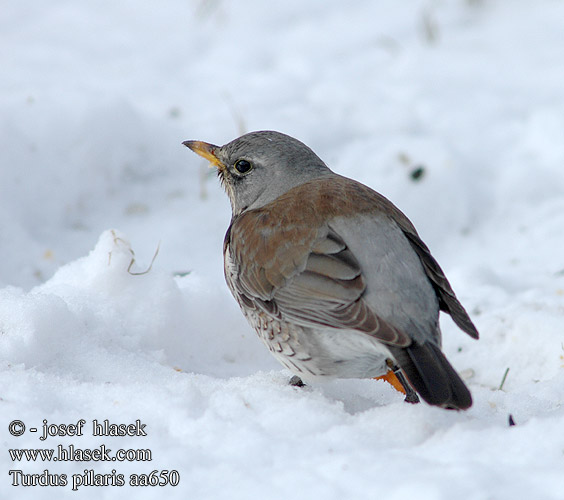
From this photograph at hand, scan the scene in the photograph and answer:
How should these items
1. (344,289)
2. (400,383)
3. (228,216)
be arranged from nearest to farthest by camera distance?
(344,289) → (400,383) → (228,216)

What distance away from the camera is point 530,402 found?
3910 mm

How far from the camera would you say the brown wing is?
3.43m

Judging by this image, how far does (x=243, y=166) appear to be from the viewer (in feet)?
15.4

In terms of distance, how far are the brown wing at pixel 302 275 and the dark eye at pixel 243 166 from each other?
557mm

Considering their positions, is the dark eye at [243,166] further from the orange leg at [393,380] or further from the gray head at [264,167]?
the orange leg at [393,380]

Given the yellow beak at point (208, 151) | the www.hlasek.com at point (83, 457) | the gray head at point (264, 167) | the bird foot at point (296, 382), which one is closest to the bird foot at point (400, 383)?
the bird foot at point (296, 382)

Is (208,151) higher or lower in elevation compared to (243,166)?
higher

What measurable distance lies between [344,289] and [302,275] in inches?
10.9

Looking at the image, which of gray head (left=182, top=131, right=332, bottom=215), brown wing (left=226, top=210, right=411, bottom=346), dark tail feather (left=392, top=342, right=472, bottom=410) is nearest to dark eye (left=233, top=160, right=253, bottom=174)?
gray head (left=182, top=131, right=332, bottom=215)

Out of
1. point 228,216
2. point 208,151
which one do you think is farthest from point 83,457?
point 228,216

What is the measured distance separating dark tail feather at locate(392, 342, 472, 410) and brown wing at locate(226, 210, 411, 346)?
0.07 metres

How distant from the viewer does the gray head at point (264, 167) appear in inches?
180

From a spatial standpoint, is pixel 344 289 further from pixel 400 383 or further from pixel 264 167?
pixel 264 167

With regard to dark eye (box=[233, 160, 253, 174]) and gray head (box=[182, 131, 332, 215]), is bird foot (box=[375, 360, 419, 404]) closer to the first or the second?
gray head (box=[182, 131, 332, 215])
